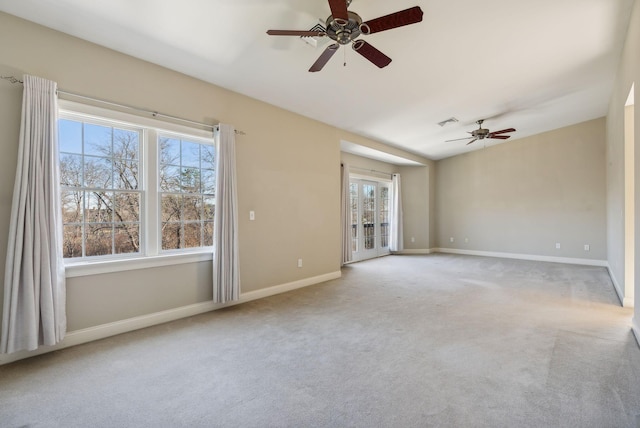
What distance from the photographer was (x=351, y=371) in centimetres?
236

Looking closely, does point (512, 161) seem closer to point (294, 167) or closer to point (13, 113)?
point (294, 167)

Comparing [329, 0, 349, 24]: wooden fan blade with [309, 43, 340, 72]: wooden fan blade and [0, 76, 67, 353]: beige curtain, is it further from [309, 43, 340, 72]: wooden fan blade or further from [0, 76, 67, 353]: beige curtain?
[0, 76, 67, 353]: beige curtain

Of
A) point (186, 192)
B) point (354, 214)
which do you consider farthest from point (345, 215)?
point (186, 192)

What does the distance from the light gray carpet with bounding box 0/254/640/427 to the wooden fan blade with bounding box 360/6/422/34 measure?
2.59m

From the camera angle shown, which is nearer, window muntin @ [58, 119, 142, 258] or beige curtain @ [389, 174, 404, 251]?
window muntin @ [58, 119, 142, 258]

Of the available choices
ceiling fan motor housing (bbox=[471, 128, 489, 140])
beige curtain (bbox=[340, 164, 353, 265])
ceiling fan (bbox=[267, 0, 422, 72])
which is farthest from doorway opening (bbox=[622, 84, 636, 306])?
beige curtain (bbox=[340, 164, 353, 265])

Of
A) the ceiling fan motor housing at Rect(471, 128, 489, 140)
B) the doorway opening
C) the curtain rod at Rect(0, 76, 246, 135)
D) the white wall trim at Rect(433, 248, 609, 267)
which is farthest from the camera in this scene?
the white wall trim at Rect(433, 248, 609, 267)

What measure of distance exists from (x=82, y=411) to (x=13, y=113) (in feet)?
7.98

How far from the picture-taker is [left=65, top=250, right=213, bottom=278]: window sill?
113 inches

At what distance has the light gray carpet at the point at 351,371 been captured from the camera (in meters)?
1.85

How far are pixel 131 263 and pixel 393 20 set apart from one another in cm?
332

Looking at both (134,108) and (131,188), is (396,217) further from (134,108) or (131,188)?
(134,108)

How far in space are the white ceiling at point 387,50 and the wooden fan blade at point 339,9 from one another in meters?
0.55

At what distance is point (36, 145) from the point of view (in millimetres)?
2549
